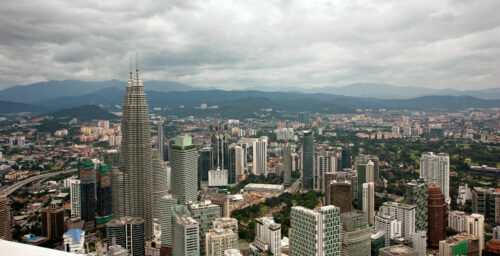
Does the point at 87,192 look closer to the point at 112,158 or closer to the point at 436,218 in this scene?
the point at 112,158

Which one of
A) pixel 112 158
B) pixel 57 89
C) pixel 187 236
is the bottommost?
pixel 187 236

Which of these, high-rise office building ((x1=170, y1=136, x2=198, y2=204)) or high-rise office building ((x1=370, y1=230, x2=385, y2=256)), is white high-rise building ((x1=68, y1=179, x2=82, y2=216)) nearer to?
high-rise office building ((x1=170, y1=136, x2=198, y2=204))

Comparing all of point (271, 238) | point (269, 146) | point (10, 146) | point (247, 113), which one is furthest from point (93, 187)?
point (247, 113)

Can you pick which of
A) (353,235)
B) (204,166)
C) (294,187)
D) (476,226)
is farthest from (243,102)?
(353,235)

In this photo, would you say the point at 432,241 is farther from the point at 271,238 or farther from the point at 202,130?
the point at 202,130

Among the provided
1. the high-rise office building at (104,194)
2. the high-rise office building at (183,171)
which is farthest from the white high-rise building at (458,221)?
the high-rise office building at (104,194)

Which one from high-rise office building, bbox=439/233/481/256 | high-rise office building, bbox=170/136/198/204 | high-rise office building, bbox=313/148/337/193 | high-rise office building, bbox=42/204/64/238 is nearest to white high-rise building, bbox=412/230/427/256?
high-rise office building, bbox=439/233/481/256
